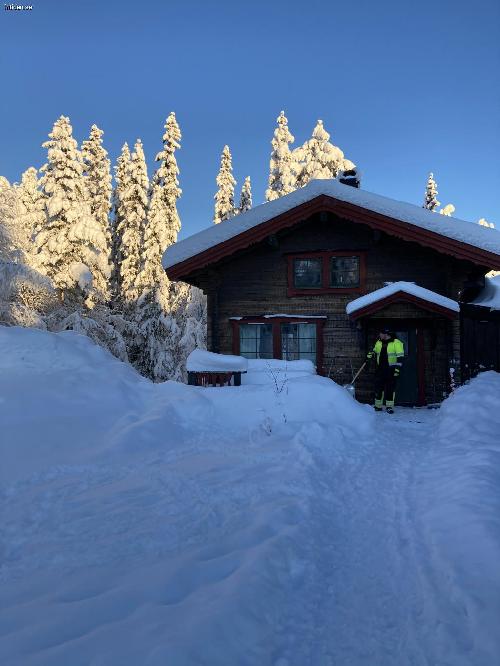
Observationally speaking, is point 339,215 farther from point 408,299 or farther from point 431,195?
point 431,195

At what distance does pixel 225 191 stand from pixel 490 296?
88.0ft

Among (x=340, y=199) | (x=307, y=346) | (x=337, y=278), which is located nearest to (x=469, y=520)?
(x=307, y=346)

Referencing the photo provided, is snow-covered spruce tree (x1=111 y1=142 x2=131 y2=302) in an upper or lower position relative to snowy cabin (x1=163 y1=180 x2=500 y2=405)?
upper

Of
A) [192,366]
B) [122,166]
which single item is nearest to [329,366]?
[192,366]

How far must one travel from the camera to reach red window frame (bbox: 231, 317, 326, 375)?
11.9 m

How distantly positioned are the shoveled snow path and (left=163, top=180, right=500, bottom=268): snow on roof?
8.02m

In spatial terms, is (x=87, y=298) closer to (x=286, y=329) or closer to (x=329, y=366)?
(x=286, y=329)

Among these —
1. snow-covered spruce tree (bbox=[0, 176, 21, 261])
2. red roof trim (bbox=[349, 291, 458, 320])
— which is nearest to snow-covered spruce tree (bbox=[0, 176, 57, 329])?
snow-covered spruce tree (bbox=[0, 176, 21, 261])

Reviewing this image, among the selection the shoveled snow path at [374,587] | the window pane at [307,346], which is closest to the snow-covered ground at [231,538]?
the shoveled snow path at [374,587]

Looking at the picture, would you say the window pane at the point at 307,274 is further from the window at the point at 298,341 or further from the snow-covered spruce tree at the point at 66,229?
the snow-covered spruce tree at the point at 66,229

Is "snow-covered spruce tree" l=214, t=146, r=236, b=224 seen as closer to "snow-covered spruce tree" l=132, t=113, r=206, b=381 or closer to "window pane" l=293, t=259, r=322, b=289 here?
"snow-covered spruce tree" l=132, t=113, r=206, b=381

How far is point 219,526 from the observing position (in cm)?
310

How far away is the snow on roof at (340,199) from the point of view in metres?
10.6

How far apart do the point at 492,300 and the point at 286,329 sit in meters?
6.83
